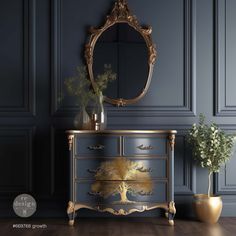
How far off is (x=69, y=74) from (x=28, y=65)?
38 centimetres

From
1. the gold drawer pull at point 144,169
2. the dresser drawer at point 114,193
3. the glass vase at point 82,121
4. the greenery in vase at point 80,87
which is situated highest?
the greenery in vase at point 80,87

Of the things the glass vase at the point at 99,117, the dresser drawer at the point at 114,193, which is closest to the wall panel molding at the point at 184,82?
the glass vase at the point at 99,117

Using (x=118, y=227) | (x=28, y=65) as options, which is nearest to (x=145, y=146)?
(x=118, y=227)

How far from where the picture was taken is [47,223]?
12.6ft

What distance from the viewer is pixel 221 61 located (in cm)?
424

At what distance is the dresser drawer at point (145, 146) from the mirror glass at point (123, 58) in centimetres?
59

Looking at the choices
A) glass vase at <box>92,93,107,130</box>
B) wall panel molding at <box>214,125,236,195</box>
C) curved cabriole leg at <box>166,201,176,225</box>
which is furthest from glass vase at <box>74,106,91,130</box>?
wall panel molding at <box>214,125,236,195</box>

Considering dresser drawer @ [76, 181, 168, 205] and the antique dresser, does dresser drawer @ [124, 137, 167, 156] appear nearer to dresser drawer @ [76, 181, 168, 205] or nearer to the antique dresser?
the antique dresser

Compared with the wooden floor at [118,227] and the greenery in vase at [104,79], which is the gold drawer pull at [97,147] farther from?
the wooden floor at [118,227]

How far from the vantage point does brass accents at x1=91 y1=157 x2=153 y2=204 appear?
3695mm

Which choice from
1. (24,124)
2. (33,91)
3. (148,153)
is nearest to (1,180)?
(24,124)

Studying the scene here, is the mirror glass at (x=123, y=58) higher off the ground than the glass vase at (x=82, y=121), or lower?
higher

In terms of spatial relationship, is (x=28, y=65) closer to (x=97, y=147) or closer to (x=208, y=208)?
(x=97, y=147)

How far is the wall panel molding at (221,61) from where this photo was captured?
13.9 ft
